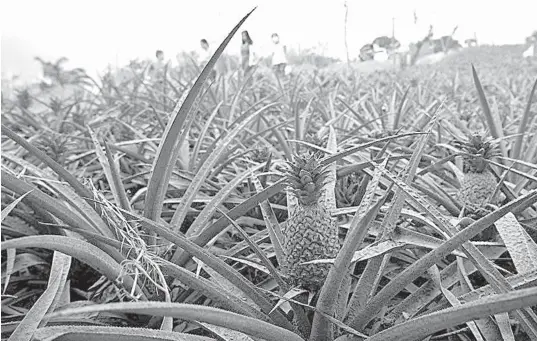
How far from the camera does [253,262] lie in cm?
83

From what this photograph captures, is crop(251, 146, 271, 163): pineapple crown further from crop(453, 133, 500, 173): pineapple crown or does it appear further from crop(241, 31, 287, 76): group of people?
crop(241, 31, 287, 76): group of people

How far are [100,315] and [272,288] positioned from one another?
0.29 metres

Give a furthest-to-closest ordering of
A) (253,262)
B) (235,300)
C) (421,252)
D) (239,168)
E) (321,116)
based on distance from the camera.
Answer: (321,116) < (239,168) < (421,252) < (253,262) < (235,300)

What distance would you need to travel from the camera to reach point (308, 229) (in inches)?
27.7

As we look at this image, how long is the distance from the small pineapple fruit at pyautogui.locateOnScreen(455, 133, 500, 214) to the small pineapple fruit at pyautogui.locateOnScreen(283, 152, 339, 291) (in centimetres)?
41

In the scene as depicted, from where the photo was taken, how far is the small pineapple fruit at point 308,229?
0.69m

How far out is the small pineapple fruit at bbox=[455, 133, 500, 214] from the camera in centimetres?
96

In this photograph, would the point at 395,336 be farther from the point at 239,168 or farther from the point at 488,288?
the point at 239,168

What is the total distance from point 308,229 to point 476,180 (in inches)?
18.7

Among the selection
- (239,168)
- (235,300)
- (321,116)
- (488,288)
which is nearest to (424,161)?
(239,168)

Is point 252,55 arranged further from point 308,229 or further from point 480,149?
point 308,229

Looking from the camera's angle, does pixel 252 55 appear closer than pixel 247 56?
No

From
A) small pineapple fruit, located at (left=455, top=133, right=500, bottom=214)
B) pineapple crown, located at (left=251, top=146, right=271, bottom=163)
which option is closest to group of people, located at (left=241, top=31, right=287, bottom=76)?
pineapple crown, located at (left=251, top=146, right=271, bottom=163)

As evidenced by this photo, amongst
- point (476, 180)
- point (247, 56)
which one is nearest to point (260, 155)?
point (476, 180)
